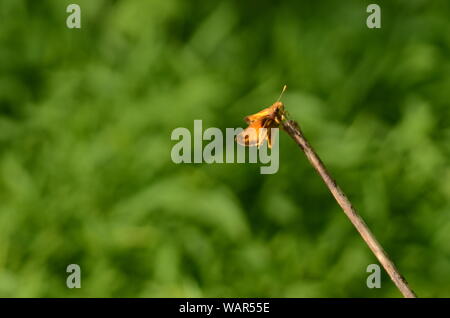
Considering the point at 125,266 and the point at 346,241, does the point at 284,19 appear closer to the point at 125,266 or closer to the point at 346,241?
the point at 346,241

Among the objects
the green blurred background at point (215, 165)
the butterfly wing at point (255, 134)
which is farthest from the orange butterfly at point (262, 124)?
the green blurred background at point (215, 165)

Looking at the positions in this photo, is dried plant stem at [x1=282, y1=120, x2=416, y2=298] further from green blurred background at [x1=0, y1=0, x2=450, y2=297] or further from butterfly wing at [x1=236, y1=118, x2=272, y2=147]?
green blurred background at [x1=0, y1=0, x2=450, y2=297]

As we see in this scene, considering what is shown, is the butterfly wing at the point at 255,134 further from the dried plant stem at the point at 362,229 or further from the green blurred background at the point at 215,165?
the green blurred background at the point at 215,165

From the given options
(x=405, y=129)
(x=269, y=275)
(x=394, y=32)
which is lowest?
(x=269, y=275)

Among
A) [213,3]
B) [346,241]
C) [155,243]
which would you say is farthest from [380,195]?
[213,3]

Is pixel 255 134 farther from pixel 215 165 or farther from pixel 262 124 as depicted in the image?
pixel 215 165

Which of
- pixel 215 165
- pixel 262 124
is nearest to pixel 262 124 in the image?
pixel 262 124

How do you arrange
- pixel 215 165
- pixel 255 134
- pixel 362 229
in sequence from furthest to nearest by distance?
pixel 215 165 < pixel 255 134 < pixel 362 229
